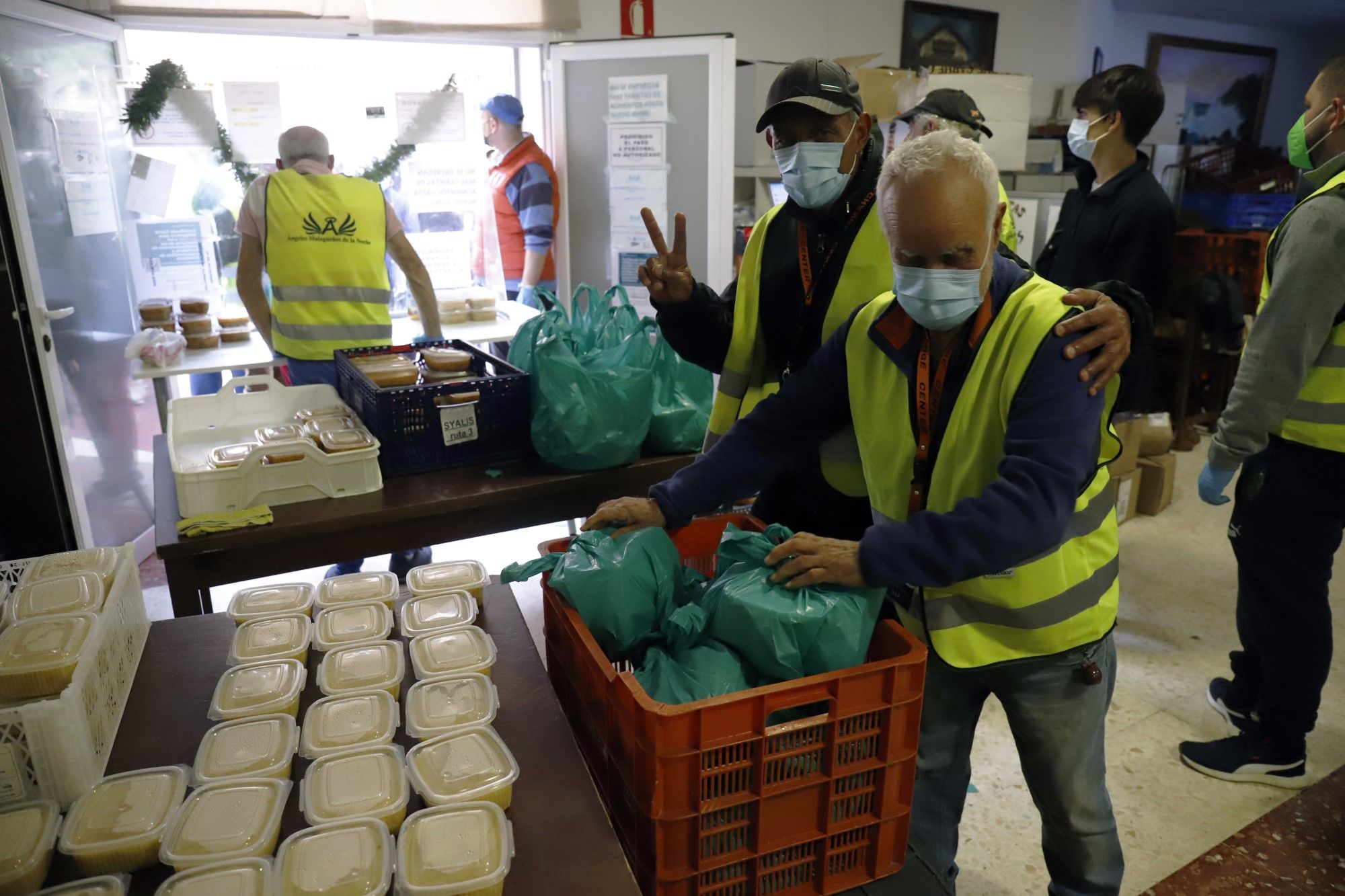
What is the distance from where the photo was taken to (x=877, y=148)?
1.60 metres

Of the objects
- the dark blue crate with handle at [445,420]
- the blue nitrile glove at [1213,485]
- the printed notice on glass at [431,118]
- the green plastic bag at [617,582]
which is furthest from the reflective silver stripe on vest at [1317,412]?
the printed notice on glass at [431,118]

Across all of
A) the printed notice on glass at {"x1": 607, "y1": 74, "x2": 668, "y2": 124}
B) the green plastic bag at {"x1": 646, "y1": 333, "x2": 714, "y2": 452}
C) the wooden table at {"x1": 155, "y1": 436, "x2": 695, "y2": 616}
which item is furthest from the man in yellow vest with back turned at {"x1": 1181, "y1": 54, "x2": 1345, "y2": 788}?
the printed notice on glass at {"x1": 607, "y1": 74, "x2": 668, "y2": 124}

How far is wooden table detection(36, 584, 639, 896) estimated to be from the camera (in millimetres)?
927

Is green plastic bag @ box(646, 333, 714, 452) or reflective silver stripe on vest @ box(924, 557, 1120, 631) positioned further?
green plastic bag @ box(646, 333, 714, 452)

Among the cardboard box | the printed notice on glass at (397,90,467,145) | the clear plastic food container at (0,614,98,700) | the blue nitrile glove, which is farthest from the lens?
the printed notice on glass at (397,90,467,145)

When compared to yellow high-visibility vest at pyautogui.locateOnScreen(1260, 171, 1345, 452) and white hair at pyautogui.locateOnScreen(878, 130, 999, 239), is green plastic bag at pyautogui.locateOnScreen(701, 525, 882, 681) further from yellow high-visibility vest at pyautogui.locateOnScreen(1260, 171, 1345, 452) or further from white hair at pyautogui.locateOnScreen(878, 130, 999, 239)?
yellow high-visibility vest at pyautogui.locateOnScreen(1260, 171, 1345, 452)

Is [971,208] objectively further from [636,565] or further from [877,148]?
[636,565]

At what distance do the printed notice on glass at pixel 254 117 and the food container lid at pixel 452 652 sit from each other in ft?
11.1

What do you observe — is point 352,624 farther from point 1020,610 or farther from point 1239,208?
point 1239,208

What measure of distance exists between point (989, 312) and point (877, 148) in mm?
519

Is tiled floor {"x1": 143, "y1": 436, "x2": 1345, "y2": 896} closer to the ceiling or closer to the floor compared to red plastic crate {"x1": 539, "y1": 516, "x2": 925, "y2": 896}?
closer to the floor

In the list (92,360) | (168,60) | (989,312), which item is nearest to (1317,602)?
(989,312)

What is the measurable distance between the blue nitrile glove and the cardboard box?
6.39ft

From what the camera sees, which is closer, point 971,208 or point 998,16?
point 971,208
